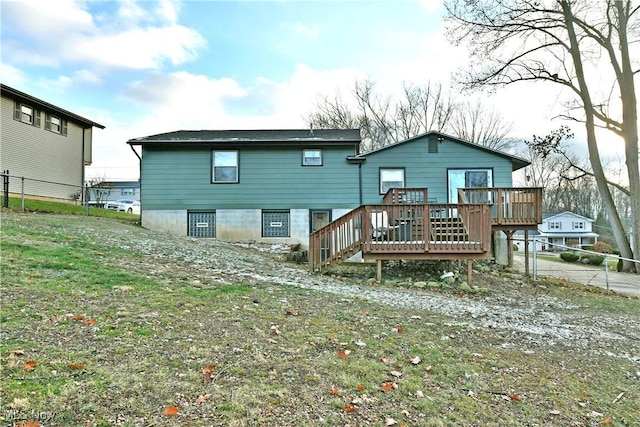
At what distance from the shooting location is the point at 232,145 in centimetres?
1545

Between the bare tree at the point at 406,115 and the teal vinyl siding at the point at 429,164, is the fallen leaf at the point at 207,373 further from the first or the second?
the bare tree at the point at 406,115

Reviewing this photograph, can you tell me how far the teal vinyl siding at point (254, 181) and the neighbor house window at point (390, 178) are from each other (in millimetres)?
1015

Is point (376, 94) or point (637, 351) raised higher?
point (376, 94)

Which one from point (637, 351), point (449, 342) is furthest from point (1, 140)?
point (637, 351)

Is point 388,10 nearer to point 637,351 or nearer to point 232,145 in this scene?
point 232,145

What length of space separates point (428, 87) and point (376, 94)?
4.62 metres

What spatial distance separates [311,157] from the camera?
15.6 metres

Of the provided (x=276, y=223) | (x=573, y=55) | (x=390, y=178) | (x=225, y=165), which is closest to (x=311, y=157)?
(x=276, y=223)

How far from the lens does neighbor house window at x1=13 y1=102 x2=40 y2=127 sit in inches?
693

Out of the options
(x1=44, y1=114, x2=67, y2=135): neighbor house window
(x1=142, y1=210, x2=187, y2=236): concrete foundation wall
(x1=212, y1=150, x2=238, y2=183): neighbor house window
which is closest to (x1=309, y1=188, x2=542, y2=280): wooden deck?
(x1=212, y1=150, x2=238, y2=183): neighbor house window

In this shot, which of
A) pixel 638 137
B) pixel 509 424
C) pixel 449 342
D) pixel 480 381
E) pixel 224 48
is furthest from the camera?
pixel 638 137

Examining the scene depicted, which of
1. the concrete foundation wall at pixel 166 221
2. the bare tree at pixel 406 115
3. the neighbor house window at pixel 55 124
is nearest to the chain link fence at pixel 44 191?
the concrete foundation wall at pixel 166 221

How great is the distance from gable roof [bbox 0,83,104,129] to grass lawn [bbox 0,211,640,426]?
49.1 feet

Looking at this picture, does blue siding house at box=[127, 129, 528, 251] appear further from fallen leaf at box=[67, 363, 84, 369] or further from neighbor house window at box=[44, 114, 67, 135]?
fallen leaf at box=[67, 363, 84, 369]
